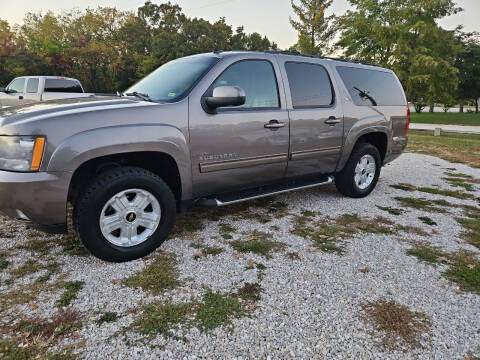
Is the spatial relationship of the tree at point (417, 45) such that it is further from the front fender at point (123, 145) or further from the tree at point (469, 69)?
the front fender at point (123, 145)

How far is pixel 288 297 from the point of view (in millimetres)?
Answer: 2408

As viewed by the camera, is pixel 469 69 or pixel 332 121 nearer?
pixel 332 121

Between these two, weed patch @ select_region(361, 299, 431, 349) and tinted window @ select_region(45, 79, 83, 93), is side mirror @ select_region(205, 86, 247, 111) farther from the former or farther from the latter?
tinted window @ select_region(45, 79, 83, 93)

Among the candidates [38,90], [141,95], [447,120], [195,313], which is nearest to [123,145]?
[141,95]

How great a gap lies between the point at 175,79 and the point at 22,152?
156cm

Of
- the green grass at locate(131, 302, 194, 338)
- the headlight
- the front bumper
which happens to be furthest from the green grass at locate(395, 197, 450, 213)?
the headlight

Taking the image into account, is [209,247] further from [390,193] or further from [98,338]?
[390,193]

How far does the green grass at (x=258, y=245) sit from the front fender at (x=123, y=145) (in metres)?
0.72

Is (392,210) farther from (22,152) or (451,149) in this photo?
(451,149)

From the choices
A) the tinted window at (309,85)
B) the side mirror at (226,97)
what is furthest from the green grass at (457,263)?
the side mirror at (226,97)

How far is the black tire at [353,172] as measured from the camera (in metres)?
4.59

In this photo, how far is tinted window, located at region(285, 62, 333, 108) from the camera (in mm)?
3742

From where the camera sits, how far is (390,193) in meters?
5.24

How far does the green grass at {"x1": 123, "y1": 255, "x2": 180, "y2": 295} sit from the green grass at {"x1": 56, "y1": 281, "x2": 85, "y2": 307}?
33cm
